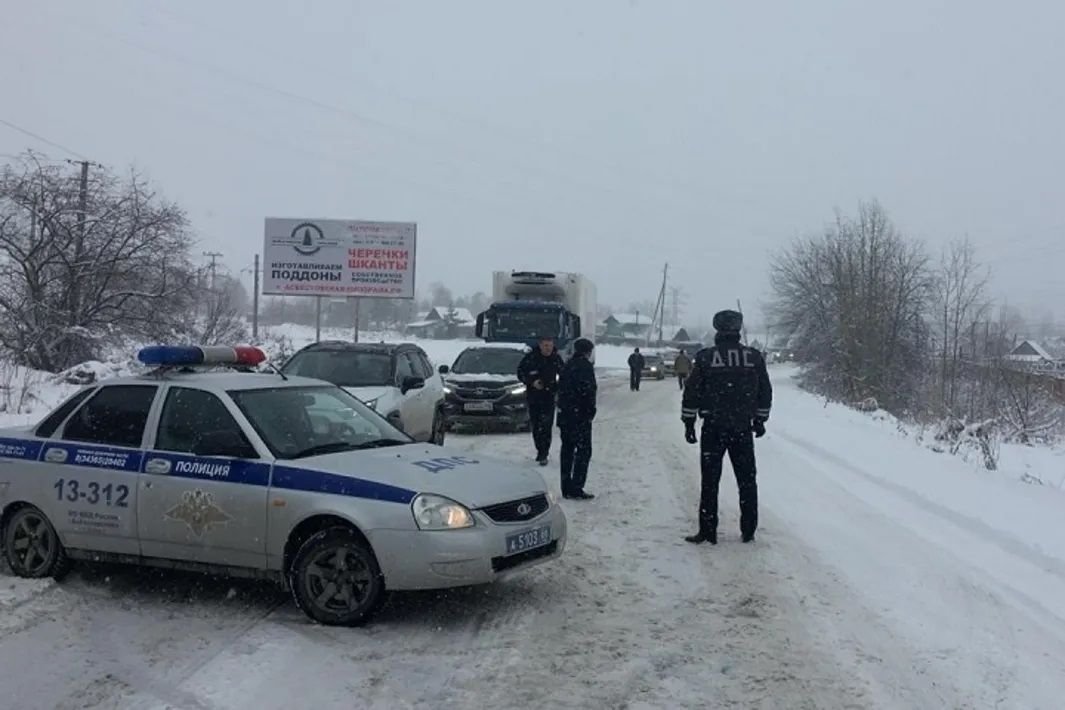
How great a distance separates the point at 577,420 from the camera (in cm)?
1071

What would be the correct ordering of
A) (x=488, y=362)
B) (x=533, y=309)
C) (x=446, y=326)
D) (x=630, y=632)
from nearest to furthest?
1. (x=630, y=632)
2. (x=488, y=362)
3. (x=533, y=309)
4. (x=446, y=326)

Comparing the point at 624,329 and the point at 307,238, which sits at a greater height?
the point at 307,238

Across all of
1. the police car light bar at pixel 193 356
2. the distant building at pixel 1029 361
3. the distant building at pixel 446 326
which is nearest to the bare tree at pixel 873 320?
the distant building at pixel 1029 361

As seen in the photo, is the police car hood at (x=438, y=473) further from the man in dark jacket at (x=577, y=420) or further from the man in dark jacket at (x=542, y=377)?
the man in dark jacket at (x=542, y=377)

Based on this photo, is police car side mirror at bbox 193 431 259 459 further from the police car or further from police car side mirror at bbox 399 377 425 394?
police car side mirror at bbox 399 377 425 394

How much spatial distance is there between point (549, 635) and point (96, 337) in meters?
23.6

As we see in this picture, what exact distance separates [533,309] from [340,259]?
10.1 meters

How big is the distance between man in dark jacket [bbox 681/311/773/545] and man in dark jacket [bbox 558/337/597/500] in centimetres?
240

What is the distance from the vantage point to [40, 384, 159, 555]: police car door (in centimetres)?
644

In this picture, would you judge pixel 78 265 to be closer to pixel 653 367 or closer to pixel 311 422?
pixel 311 422

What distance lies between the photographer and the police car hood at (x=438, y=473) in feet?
19.3

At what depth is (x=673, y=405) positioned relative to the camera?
2900 cm

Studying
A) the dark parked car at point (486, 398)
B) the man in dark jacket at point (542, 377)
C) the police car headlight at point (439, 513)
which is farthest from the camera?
the dark parked car at point (486, 398)

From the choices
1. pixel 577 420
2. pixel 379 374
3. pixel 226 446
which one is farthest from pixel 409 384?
pixel 226 446
